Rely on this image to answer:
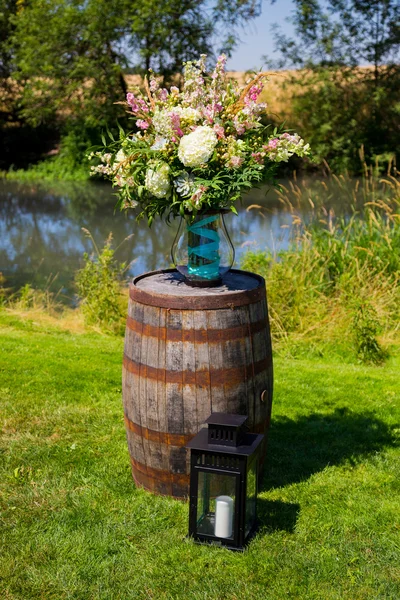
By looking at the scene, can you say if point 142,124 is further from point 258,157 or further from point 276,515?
point 276,515

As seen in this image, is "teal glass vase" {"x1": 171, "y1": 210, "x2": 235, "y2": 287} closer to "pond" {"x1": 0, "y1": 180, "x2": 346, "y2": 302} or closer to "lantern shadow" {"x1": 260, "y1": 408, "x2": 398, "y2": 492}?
"lantern shadow" {"x1": 260, "y1": 408, "x2": 398, "y2": 492}

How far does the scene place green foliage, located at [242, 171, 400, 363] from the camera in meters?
7.54

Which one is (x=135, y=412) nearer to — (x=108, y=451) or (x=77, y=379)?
(x=108, y=451)

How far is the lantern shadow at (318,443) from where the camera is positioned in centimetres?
460

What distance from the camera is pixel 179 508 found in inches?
160

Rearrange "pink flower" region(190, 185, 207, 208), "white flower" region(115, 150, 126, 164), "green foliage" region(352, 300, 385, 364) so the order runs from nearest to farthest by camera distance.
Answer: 1. "pink flower" region(190, 185, 207, 208)
2. "white flower" region(115, 150, 126, 164)
3. "green foliage" region(352, 300, 385, 364)

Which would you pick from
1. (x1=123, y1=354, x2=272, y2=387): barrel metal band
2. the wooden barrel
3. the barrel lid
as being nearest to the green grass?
the wooden barrel

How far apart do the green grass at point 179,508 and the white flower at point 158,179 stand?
1.83 m

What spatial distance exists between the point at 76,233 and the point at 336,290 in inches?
365

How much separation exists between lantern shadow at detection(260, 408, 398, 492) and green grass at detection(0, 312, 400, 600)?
1cm

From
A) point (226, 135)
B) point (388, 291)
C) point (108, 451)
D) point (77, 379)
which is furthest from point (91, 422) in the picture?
point (388, 291)

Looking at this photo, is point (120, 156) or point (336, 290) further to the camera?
point (336, 290)

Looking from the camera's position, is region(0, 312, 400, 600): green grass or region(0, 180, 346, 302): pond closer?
region(0, 312, 400, 600): green grass

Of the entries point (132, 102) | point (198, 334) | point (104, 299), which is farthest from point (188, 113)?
point (104, 299)
